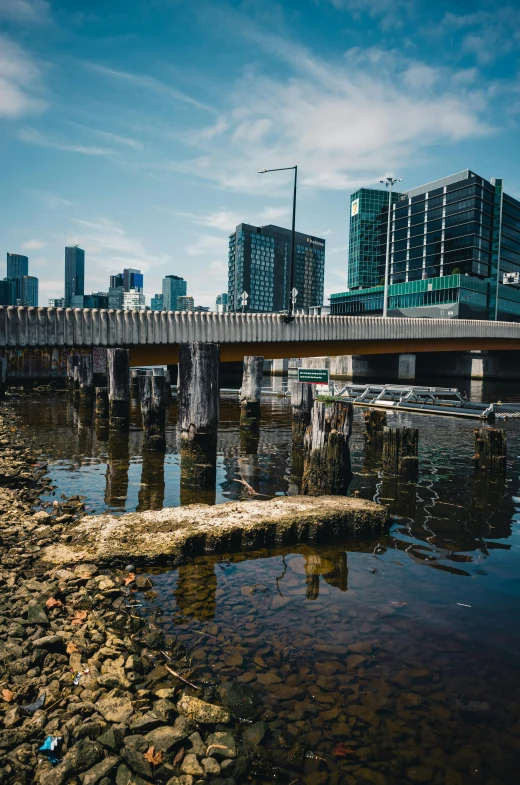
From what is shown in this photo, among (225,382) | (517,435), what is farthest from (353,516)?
(225,382)

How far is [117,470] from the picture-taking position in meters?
12.5

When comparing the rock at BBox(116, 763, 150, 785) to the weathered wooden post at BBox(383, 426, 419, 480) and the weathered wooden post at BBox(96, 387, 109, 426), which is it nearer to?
the weathered wooden post at BBox(383, 426, 419, 480)

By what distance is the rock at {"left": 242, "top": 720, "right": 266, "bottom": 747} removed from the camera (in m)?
3.73

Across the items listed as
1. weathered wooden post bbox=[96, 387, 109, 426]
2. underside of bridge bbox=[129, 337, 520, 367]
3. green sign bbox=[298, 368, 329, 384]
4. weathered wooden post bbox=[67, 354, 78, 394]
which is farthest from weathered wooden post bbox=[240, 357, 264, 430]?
weathered wooden post bbox=[67, 354, 78, 394]

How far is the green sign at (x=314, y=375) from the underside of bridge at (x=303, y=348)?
723cm

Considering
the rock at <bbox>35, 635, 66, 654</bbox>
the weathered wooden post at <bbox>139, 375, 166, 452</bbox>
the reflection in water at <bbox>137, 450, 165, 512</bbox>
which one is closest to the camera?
the rock at <bbox>35, 635, 66, 654</bbox>

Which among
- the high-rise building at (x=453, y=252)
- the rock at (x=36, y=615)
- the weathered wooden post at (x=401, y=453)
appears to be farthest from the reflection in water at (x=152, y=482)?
the high-rise building at (x=453, y=252)

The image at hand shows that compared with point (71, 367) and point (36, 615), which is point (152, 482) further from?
point (71, 367)

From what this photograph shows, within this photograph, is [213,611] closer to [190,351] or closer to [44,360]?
[190,351]

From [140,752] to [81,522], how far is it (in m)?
4.37

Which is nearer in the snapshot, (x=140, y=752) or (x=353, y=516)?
(x=140, y=752)

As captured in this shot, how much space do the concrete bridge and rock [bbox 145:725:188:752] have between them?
888 inches

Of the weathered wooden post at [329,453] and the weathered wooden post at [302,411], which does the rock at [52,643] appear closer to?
the weathered wooden post at [329,453]

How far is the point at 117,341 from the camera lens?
25.6 m
